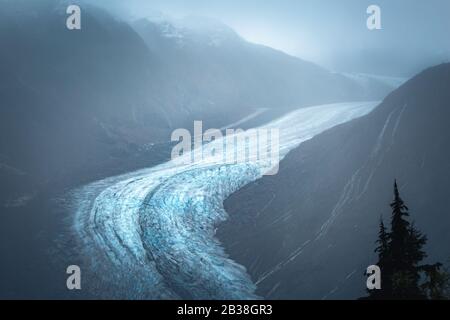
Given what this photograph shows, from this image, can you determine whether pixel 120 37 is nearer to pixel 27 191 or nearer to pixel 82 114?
pixel 82 114

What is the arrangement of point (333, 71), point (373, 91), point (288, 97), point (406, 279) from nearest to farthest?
point (406, 279)
point (288, 97)
point (373, 91)
point (333, 71)

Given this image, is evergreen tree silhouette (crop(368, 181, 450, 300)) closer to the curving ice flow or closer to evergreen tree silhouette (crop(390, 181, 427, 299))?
evergreen tree silhouette (crop(390, 181, 427, 299))

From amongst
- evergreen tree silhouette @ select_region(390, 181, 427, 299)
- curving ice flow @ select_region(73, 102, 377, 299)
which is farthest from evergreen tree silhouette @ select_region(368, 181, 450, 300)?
curving ice flow @ select_region(73, 102, 377, 299)

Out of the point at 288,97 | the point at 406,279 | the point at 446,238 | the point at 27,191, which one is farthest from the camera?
the point at 288,97

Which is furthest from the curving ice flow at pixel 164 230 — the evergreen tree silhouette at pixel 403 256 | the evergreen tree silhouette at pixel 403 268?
the evergreen tree silhouette at pixel 403 256

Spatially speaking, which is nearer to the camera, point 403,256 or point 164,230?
point 403,256

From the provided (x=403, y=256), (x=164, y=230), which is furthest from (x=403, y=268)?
(x=164, y=230)

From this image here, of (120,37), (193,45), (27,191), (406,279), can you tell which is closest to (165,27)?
(193,45)

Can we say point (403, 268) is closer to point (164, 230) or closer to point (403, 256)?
point (403, 256)
